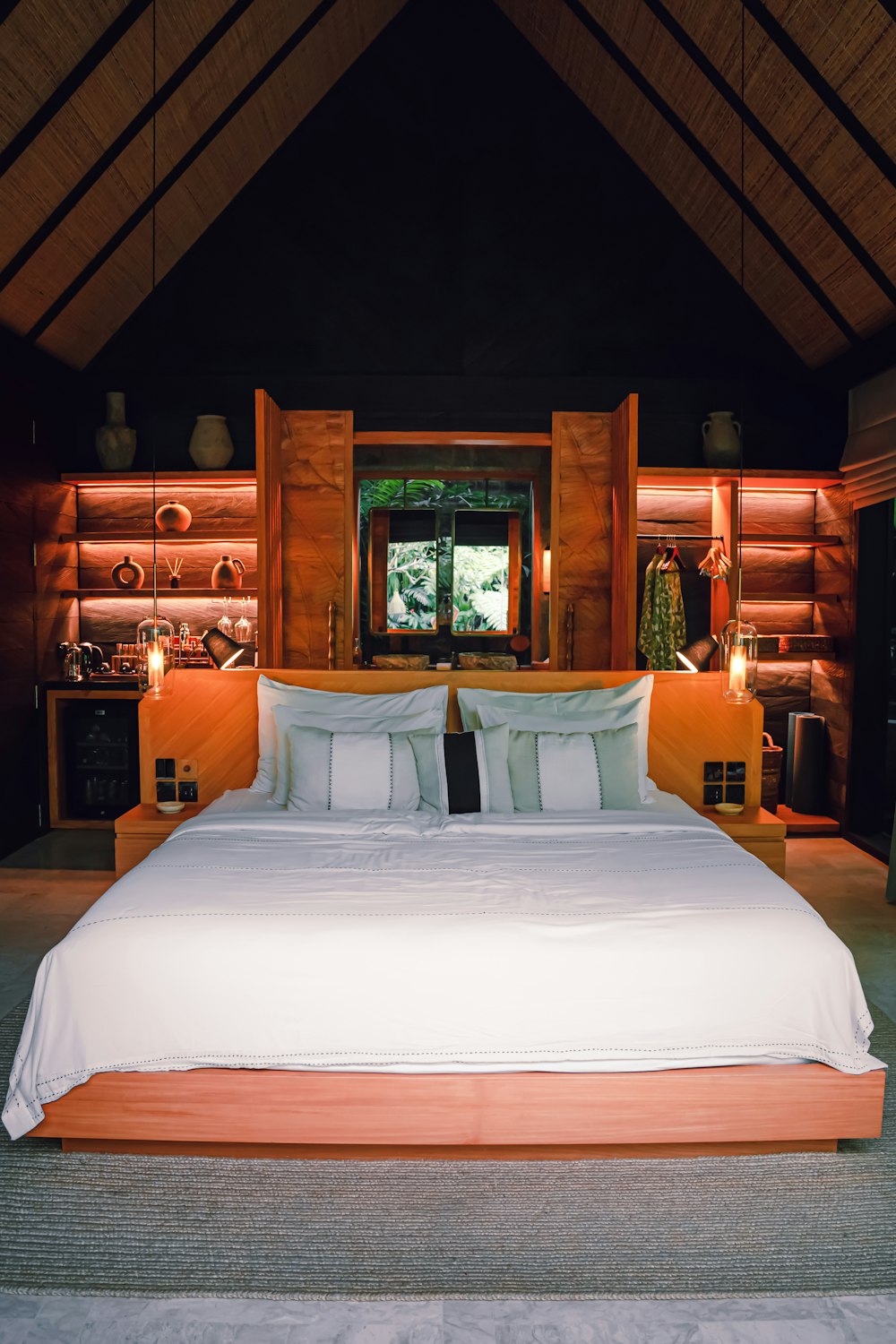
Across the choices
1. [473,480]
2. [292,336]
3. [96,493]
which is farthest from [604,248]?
[96,493]

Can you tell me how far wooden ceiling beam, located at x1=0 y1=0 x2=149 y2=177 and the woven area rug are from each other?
375cm

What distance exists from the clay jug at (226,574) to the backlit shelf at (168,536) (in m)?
0.14

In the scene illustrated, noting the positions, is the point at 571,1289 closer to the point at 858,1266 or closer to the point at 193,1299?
the point at 858,1266

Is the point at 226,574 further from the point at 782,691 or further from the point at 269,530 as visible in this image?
the point at 782,691

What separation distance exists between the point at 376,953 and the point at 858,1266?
47.5 inches

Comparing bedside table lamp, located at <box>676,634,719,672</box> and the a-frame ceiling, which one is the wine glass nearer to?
the a-frame ceiling

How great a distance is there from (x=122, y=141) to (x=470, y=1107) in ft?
14.4

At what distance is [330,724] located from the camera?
3.58 metres

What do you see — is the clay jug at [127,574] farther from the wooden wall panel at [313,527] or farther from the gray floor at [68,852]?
the gray floor at [68,852]

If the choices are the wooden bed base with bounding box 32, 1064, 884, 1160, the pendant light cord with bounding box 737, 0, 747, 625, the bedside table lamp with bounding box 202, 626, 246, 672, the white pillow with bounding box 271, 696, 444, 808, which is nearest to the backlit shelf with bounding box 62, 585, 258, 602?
the bedside table lamp with bounding box 202, 626, 246, 672

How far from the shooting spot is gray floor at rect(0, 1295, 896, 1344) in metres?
1.73

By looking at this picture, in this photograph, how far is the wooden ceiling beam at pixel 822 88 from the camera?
373 cm

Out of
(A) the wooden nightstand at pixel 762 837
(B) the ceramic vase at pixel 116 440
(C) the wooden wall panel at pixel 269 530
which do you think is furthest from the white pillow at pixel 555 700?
(B) the ceramic vase at pixel 116 440

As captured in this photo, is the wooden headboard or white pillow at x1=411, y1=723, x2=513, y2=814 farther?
the wooden headboard
